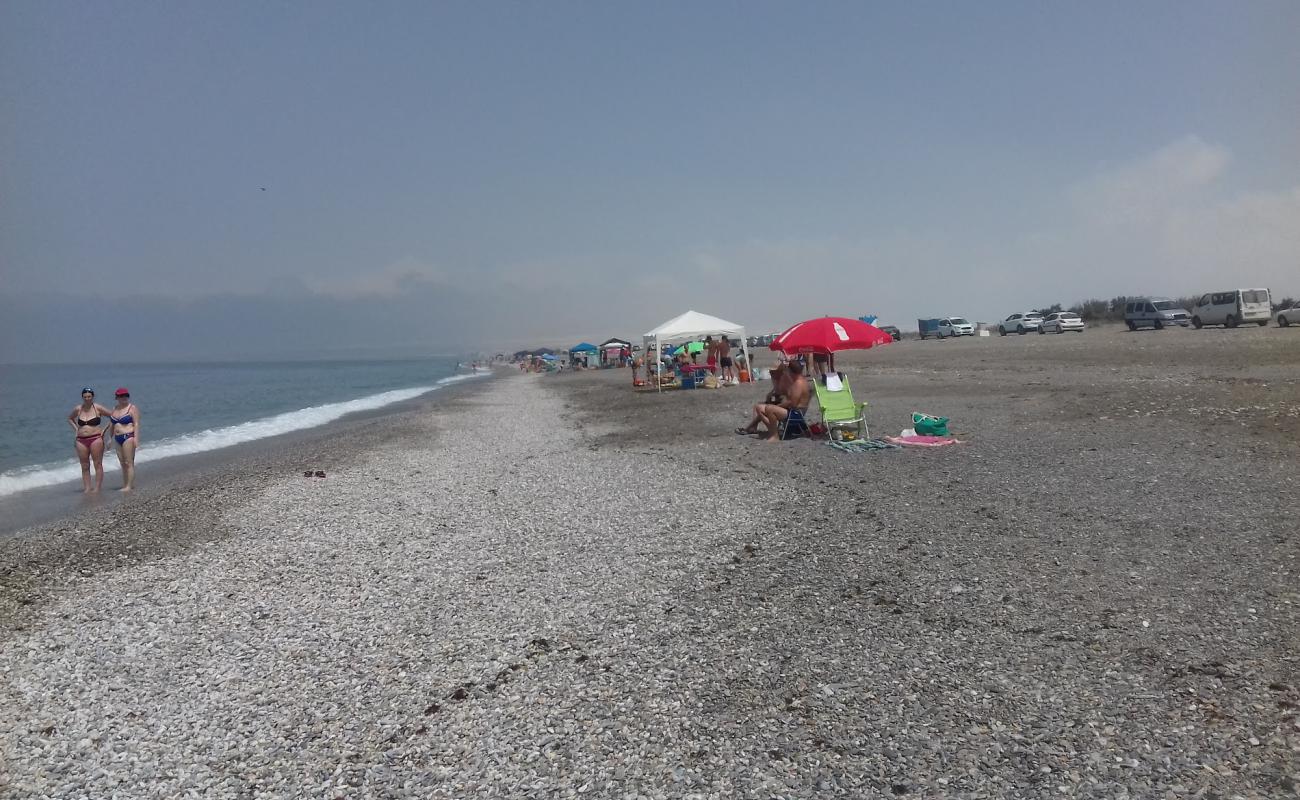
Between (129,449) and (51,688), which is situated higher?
(129,449)

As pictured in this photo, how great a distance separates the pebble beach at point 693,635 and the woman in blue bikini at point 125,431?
285cm

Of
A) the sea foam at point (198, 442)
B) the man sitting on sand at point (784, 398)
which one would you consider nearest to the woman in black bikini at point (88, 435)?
the sea foam at point (198, 442)

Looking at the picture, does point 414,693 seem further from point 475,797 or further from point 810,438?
point 810,438

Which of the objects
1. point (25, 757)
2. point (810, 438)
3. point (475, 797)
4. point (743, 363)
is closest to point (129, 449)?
point (25, 757)

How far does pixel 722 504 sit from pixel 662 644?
3.99m

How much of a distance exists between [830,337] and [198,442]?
1760cm

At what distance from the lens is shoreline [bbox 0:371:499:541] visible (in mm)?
10820

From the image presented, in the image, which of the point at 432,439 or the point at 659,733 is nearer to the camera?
the point at 659,733

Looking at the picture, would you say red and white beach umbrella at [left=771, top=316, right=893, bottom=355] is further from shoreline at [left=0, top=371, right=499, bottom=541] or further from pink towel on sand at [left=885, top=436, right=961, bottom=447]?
shoreline at [left=0, top=371, right=499, bottom=541]

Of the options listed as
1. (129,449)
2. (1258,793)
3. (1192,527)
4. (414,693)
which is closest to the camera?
(1258,793)

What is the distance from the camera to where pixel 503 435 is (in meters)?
17.4

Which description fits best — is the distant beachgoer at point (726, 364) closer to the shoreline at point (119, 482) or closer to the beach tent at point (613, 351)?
the shoreline at point (119, 482)

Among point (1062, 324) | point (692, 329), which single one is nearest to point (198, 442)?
point (692, 329)

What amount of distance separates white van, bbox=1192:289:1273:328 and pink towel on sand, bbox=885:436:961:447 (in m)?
33.0
